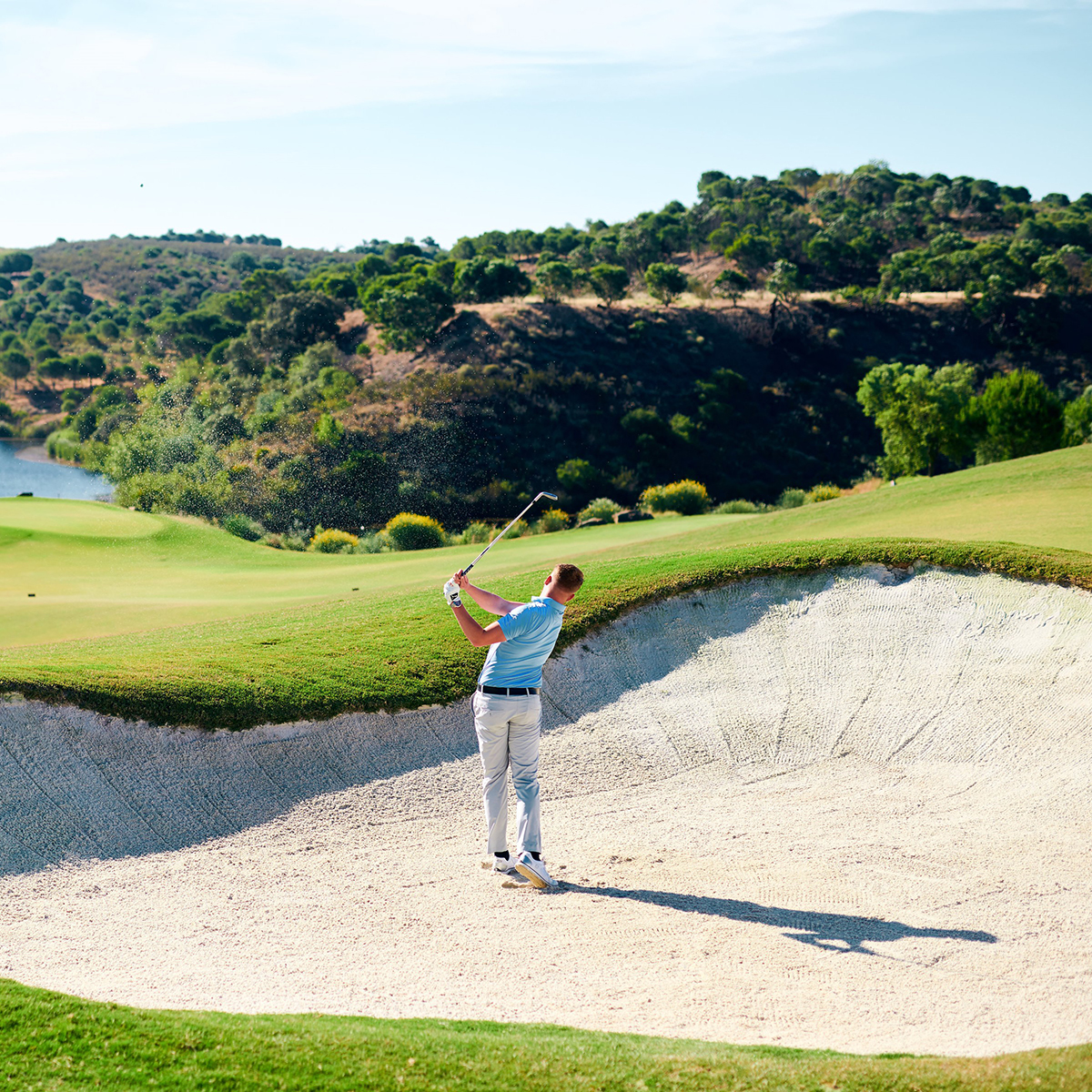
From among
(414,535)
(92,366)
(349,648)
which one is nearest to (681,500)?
(414,535)

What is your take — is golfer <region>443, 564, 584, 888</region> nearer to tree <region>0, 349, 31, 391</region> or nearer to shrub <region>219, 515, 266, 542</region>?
shrub <region>219, 515, 266, 542</region>

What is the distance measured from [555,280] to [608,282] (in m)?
4.33

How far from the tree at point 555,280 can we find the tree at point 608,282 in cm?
203

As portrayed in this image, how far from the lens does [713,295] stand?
287ft

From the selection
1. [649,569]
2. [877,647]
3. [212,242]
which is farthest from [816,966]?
[212,242]

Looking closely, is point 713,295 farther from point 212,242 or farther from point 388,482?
point 212,242

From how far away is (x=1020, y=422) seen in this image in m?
53.9

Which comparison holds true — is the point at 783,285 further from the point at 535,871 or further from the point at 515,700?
the point at 535,871

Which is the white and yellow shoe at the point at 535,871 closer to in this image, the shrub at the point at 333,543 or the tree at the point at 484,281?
the shrub at the point at 333,543

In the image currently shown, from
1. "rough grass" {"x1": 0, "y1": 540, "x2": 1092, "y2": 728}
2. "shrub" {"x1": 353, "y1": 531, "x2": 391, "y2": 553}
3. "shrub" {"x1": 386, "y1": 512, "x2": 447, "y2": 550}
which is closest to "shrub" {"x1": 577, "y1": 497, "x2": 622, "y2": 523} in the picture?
"shrub" {"x1": 386, "y1": 512, "x2": 447, "y2": 550}

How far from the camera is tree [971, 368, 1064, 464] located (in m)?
53.6

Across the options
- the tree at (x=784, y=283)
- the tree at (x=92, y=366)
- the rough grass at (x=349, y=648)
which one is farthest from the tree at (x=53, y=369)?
the rough grass at (x=349, y=648)

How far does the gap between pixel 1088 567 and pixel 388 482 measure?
159 feet

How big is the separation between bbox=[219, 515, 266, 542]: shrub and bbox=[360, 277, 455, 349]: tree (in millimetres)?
24995
